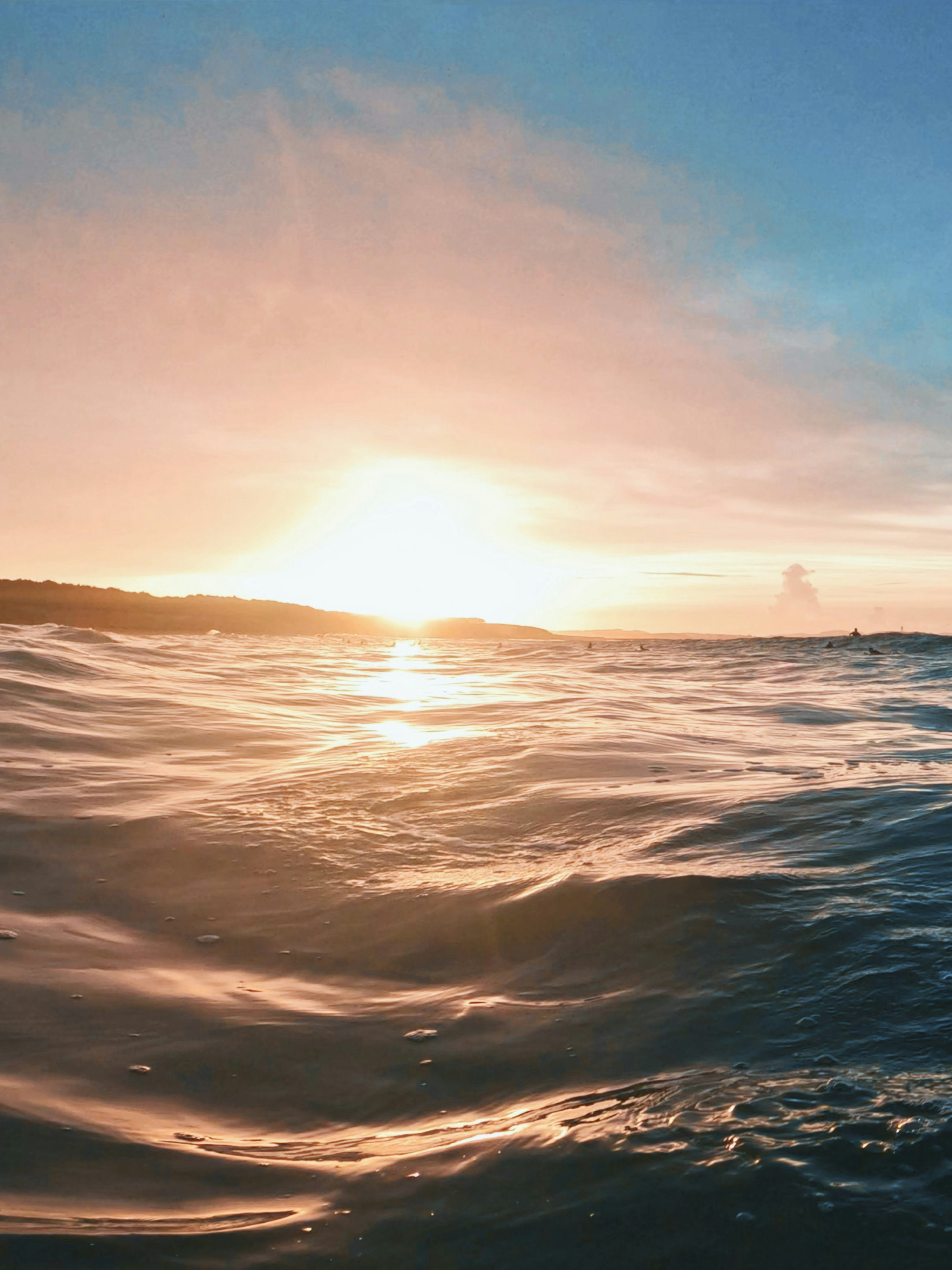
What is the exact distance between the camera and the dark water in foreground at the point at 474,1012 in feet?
6.84

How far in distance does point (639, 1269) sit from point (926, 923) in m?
2.23

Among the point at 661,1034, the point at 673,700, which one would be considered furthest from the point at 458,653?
the point at 661,1034

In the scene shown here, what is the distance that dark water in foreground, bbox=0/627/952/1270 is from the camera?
2086mm

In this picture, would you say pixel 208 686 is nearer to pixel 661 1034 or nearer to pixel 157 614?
pixel 661 1034

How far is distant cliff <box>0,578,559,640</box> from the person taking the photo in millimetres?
35531

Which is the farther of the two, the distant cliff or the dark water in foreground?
the distant cliff

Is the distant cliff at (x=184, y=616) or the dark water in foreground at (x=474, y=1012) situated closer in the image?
the dark water in foreground at (x=474, y=1012)

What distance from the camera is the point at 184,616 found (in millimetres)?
40969

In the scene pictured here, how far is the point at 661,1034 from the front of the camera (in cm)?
295

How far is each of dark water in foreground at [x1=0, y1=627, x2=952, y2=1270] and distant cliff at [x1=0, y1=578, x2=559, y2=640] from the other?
25971 millimetres

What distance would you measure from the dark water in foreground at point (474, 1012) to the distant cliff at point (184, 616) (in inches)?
1022

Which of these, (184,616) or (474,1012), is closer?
(474,1012)

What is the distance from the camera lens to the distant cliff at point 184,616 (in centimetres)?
3553

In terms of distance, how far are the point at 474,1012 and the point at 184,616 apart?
131 feet
